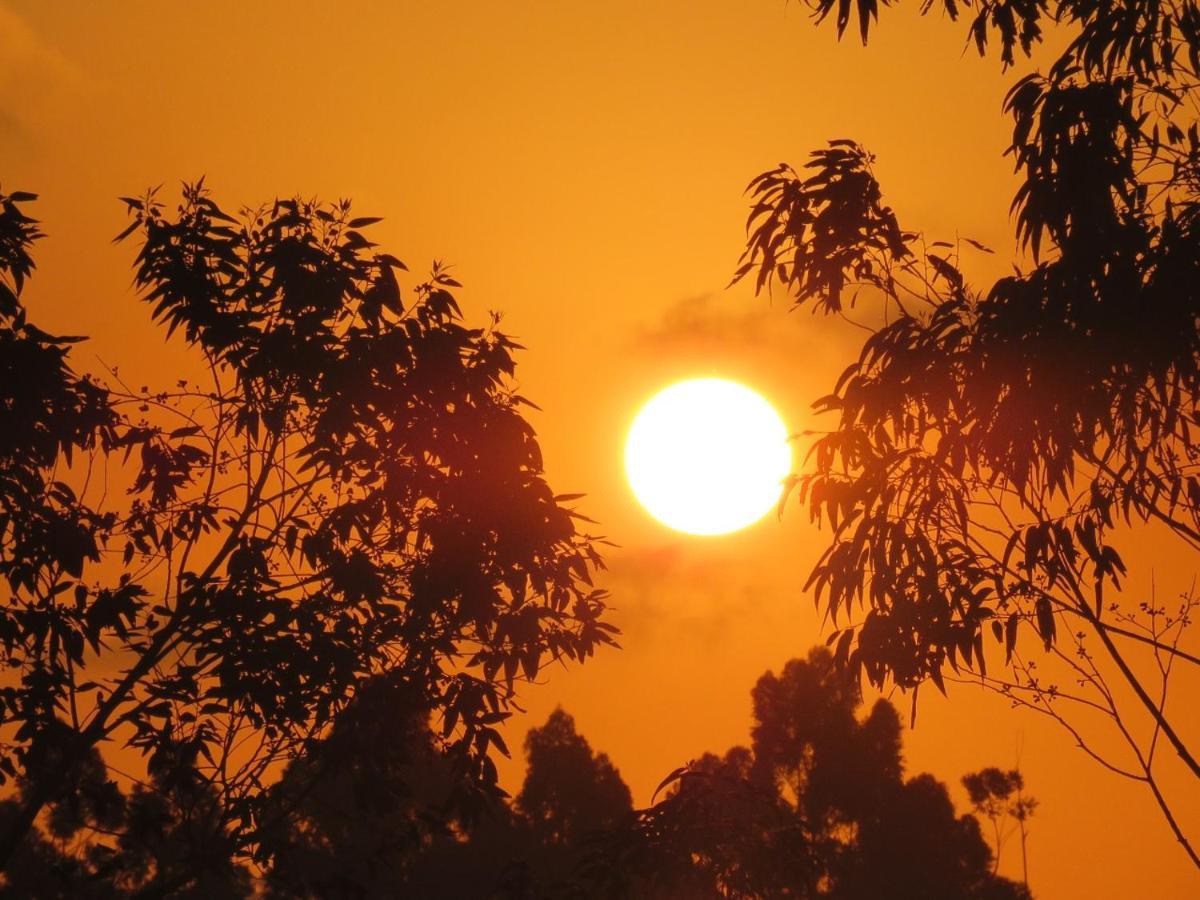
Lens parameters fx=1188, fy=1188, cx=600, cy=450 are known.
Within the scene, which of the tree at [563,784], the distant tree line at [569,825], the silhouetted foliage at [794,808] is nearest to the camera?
the distant tree line at [569,825]

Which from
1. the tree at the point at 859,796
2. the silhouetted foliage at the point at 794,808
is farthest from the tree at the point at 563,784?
the tree at the point at 859,796

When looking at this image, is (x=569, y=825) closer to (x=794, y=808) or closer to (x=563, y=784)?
(x=563, y=784)

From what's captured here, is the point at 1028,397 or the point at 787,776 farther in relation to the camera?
the point at 787,776

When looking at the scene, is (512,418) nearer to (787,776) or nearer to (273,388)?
(273,388)

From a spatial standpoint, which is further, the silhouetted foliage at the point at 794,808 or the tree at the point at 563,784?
the tree at the point at 563,784

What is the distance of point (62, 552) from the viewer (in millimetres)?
7609

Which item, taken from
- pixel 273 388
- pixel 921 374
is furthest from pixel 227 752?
pixel 921 374

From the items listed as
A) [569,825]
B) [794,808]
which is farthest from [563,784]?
[794,808]

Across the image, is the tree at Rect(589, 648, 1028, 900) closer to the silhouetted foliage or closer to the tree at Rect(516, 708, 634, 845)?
the silhouetted foliage

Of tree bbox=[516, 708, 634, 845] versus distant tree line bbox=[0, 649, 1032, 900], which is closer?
distant tree line bbox=[0, 649, 1032, 900]

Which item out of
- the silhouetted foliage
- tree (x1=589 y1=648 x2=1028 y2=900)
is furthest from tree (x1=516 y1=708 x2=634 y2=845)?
tree (x1=589 y1=648 x2=1028 y2=900)

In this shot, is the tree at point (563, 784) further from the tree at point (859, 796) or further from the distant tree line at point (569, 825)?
the tree at point (859, 796)

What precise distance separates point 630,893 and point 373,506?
3824 mm

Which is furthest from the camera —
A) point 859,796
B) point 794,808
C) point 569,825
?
point 859,796
